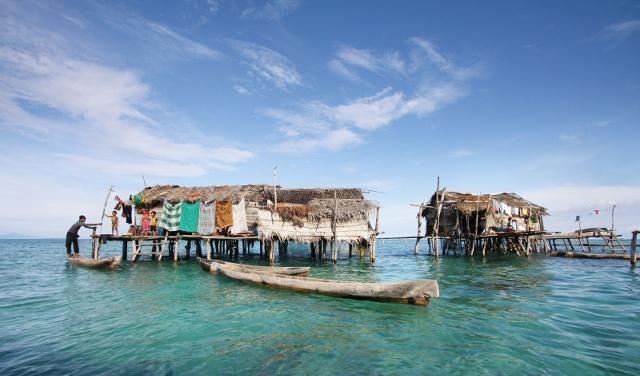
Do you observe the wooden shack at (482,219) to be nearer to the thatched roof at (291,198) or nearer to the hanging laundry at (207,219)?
the thatched roof at (291,198)

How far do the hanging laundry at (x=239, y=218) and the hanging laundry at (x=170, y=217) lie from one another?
3097mm

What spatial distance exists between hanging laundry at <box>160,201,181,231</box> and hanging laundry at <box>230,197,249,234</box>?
10.2 feet

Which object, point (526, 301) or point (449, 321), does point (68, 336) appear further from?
point (526, 301)

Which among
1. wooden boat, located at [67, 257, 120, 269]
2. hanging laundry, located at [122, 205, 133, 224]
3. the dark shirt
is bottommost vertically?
wooden boat, located at [67, 257, 120, 269]

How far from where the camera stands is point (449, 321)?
27.4 feet

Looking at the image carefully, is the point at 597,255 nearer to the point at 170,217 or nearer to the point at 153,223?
the point at 170,217

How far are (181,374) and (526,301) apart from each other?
9.44m

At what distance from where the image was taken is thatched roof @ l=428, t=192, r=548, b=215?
83.1 ft

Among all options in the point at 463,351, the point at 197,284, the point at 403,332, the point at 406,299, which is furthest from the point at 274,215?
the point at 463,351

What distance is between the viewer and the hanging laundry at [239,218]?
20750 millimetres

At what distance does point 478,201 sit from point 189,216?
61.5ft

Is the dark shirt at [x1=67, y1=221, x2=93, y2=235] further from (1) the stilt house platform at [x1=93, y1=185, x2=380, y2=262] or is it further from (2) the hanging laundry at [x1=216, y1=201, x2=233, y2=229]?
(2) the hanging laundry at [x1=216, y1=201, x2=233, y2=229]

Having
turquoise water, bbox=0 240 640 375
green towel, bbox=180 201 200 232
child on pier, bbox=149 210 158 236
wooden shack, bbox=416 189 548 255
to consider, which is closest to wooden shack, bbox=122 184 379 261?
green towel, bbox=180 201 200 232

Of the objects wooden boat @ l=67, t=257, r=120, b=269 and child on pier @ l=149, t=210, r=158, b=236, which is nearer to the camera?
wooden boat @ l=67, t=257, r=120, b=269
